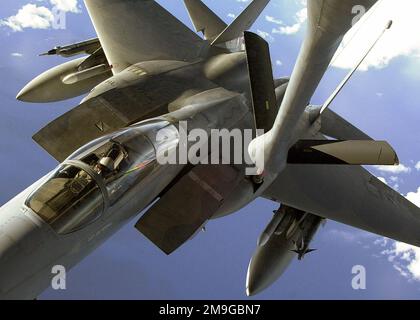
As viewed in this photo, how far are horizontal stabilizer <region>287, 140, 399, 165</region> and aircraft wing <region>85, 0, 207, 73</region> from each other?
4.59 m

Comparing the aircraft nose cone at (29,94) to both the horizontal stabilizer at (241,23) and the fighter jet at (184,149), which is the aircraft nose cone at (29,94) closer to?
the fighter jet at (184,149)

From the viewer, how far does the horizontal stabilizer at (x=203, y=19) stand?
1253cm

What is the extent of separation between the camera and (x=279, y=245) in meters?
10.6

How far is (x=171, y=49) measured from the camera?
37.9ft

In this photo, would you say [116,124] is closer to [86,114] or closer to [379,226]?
[86,114]

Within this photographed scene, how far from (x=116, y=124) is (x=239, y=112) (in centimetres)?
224

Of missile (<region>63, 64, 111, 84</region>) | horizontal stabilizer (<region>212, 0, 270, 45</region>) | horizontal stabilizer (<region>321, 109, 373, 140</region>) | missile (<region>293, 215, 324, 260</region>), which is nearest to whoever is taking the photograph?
missile (<region>293, 215, 324, 260</region>)

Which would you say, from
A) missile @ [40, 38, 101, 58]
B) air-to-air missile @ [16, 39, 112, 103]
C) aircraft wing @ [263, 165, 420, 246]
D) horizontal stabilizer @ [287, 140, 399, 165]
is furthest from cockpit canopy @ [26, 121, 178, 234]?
missile @ [40, 38, 101, 58]

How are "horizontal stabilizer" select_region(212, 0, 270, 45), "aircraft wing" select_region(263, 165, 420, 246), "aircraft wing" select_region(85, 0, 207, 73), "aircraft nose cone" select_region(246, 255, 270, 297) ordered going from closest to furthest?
"aircraft wing" select_region(263, 165, 420, 246) → "aircraft nose cone" select_region(246, 255, 270, 297) → "aircraft wing" select_region(85, 0, 207, 73) → "horizontal stabilizer" select_region(212, 0, 270, 45)

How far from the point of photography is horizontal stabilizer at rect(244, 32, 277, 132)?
7.09m

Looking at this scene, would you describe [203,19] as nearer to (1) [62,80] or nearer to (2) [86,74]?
(2) [86,74]

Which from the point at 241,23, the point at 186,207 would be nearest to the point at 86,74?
the point at 241,23

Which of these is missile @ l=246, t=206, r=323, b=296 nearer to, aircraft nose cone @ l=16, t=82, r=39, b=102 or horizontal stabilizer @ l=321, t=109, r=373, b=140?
horizontal stabilizer @ l=321, t=109, r=373, b=140

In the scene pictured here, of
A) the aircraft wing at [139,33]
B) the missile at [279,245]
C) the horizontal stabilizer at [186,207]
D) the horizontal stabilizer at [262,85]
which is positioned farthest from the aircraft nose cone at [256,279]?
the aircraft wing at [139,33]
